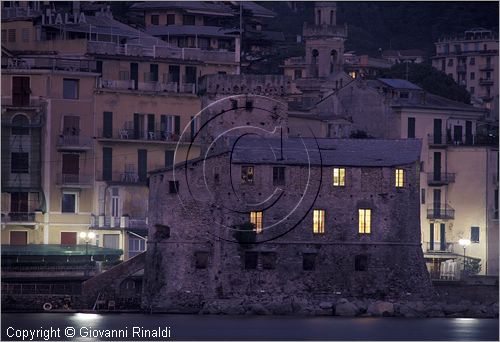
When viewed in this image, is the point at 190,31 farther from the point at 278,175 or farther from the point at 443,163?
the point at 278,175

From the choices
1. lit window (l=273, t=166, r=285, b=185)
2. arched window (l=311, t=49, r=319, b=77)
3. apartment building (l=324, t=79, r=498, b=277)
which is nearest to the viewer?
lit window (l=273, t=166, r=285, b=185)

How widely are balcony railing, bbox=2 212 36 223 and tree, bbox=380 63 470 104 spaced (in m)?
28.1

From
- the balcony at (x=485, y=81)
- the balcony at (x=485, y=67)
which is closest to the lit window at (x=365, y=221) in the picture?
the balcony at (x=485, y=81)

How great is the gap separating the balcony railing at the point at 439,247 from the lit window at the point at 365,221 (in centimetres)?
1211

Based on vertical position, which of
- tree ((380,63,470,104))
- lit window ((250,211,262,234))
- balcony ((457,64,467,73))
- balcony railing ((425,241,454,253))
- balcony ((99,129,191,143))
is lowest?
balcony railing ((425,241,454,253))

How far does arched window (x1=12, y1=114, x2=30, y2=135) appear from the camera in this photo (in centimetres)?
10656

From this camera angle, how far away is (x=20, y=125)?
106562 mm

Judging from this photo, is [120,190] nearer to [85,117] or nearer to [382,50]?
[85,117]

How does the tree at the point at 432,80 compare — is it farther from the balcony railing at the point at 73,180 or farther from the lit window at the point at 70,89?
the balcony railing at the point at 73,180

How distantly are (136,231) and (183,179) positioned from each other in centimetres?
1183

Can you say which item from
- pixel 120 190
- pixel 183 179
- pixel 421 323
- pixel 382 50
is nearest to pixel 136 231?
pixel 120 190

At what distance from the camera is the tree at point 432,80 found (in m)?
129

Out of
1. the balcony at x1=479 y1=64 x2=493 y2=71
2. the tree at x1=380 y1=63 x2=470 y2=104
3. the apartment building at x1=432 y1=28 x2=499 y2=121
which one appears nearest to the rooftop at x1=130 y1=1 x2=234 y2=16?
the tree at x1=380 y1=63 x2=470 y2=104

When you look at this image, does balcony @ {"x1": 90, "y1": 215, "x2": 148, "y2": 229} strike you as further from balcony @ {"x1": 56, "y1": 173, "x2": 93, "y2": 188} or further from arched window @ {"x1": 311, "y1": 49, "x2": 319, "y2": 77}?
arched window @ {"x1": 311, "y1": 49, "x2": 319, "y2": 77}
